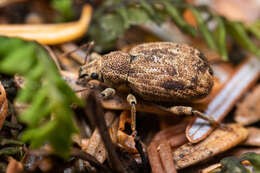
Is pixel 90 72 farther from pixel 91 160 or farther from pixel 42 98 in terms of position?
pixel 42 98

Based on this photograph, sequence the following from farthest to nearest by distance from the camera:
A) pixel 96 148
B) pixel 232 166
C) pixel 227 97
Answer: pixel 227 97 < pixel 96 148 < pixel 232 166

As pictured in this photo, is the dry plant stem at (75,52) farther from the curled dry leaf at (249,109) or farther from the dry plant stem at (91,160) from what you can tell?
the curled dry leaf at (249,109)

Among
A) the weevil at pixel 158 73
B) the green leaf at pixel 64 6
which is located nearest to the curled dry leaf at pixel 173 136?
the weevil at pixel 158 73

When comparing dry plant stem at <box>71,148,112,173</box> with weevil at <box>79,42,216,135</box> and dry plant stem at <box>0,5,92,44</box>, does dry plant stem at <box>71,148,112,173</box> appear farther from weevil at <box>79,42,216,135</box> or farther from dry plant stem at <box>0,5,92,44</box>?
dry plant stem at <box>0,5,92,44</box>

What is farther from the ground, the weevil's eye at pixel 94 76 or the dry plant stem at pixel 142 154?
the weevil's eye at pixel 94 76

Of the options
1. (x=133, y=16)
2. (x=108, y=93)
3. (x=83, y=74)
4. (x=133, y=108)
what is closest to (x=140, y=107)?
A: (x=133, y=108)

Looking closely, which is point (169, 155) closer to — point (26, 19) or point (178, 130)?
point (178, 130)
